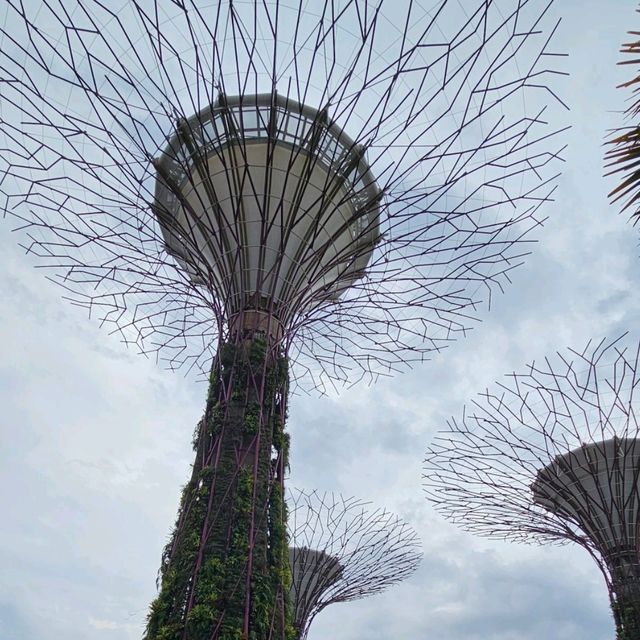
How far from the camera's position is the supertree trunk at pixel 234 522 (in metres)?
5.54

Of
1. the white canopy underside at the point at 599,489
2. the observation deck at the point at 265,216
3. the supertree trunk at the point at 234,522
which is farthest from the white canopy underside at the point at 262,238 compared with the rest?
the white canopy underside at the point at 599,489

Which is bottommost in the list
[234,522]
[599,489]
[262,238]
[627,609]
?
[234,522]

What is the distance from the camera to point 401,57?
235 inches

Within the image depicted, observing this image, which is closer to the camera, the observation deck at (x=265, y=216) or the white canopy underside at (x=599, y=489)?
the observation deck at (x=265, y=216)

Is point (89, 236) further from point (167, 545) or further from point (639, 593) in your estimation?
point (639, 593)

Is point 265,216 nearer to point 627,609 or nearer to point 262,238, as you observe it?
point 262,238

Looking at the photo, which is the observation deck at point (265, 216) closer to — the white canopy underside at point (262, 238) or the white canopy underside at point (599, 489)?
the white canopy underside at point (262, 238)

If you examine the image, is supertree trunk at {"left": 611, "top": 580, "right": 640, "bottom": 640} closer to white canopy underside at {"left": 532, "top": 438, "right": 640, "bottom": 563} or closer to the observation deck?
white canopy underside at {"left": 532, "top": 438, "right": 640, "bottom": 563}

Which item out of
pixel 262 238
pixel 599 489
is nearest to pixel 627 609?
pixel 599 489

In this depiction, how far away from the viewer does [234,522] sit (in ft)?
19.7

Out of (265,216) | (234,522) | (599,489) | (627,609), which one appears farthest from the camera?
(599,489)

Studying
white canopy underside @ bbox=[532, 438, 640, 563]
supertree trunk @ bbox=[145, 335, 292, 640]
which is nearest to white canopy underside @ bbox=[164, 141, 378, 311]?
supertree trunk @ bbox=[145, 335, 292, 640]

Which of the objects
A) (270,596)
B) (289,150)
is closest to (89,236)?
(289,150)

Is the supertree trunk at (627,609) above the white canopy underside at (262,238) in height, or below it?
below
